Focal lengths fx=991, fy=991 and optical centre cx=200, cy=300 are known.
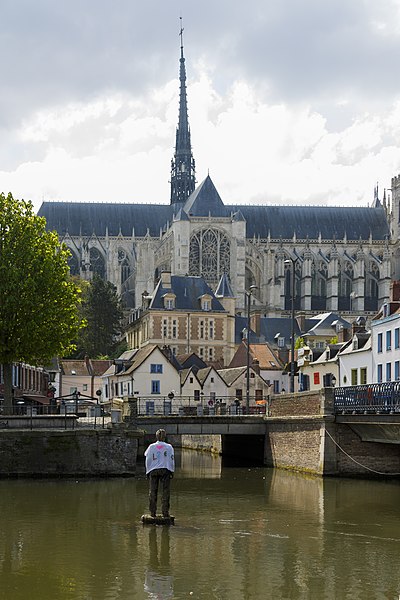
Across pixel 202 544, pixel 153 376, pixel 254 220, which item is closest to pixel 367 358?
pixel 153 376

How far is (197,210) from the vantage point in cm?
13425

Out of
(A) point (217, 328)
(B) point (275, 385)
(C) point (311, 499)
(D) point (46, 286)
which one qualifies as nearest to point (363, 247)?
(A) point (217, 328)

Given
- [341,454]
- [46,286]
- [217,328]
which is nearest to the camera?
[341,454]

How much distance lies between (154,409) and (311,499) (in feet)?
109

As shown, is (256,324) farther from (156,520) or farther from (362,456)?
(156,520)

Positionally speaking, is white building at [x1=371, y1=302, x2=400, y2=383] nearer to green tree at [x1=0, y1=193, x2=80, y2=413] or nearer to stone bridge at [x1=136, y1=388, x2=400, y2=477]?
stone bridge at [x1=136, y1=388, x2=400, y2=477]

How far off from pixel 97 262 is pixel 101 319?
111ft

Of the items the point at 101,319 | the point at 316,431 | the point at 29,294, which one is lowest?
the point at 316,431

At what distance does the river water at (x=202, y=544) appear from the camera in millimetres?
17016

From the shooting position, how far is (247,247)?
136875 mm

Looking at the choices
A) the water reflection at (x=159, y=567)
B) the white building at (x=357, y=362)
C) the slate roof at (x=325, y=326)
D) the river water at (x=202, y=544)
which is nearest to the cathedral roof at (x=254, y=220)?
the slate roof at (x=325, y=326)

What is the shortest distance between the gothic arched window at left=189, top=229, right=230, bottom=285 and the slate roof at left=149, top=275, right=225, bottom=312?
3802 cm

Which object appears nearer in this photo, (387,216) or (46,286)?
(46,286)

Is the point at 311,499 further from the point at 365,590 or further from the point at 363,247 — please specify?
the point at 363,247
